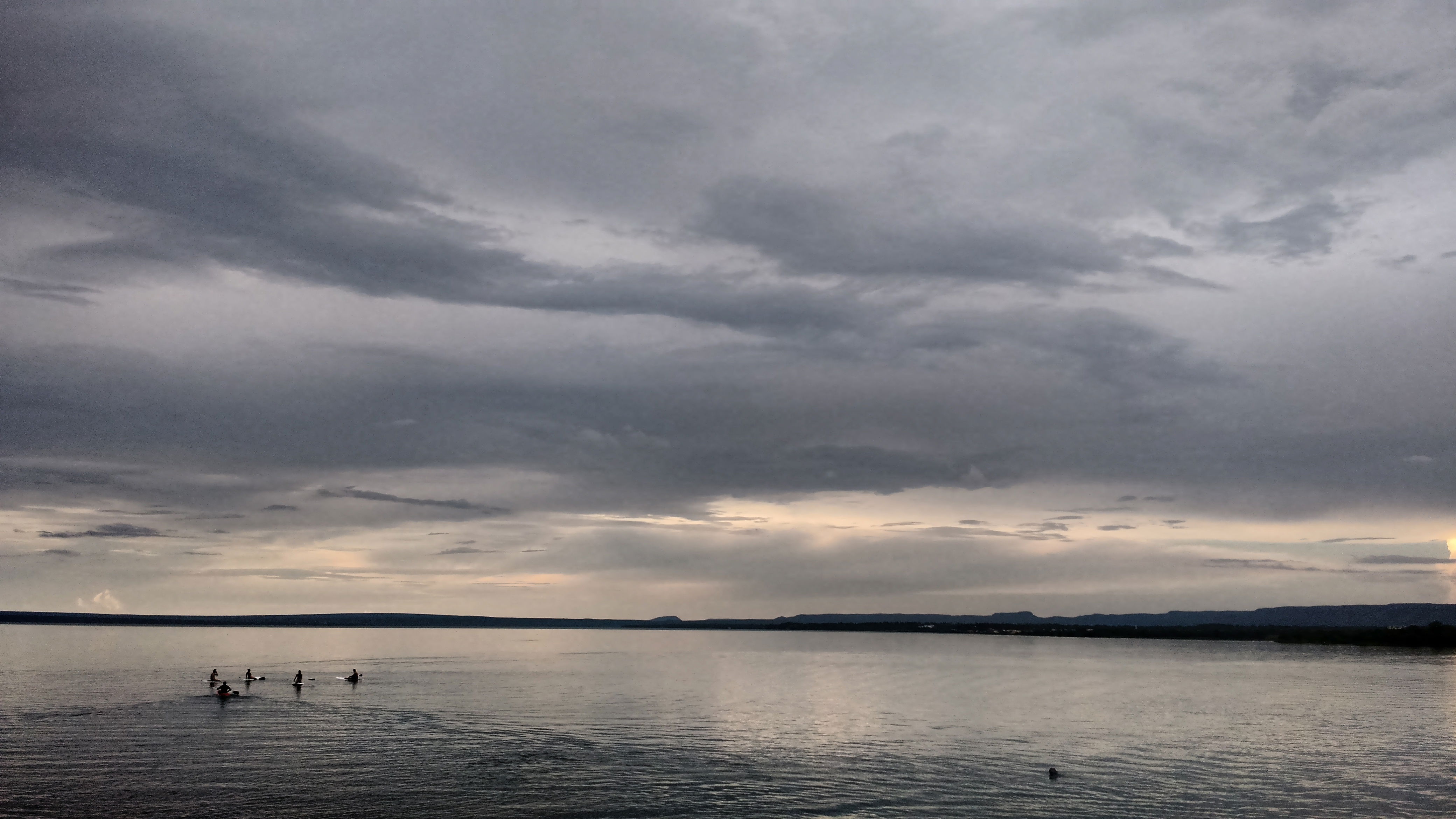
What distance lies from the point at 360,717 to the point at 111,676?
69620 mm

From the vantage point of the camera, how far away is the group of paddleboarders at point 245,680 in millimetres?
106875

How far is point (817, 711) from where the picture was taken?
343 ft

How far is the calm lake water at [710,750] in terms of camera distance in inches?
2144

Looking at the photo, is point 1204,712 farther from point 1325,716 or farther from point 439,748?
point 439,748

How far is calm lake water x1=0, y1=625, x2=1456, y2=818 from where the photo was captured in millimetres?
54469

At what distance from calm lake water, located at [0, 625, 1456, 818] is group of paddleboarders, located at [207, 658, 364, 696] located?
81.5 inches

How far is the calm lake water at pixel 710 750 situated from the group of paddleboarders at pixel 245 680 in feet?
6.79

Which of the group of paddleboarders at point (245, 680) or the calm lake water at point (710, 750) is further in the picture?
the group of paddleboarders at point (245, 680)

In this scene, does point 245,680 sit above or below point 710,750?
below

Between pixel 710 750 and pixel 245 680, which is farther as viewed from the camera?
pixel 245 680

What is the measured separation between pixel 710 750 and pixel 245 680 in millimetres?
92260

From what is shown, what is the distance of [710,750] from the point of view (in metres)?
73.8

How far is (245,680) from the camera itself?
448ft

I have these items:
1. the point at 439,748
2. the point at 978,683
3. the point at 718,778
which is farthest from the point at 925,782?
the point at 978,683
